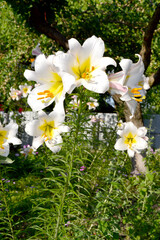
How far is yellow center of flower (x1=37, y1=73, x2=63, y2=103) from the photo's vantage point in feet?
3.14

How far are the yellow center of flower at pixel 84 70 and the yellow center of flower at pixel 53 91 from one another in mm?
104

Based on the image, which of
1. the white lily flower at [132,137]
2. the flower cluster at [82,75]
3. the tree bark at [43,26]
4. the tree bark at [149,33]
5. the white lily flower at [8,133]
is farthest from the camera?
the tree bark at [43,26]

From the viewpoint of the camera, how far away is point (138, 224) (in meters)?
2.24

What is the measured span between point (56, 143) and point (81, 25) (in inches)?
189

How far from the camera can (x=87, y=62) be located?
96cm

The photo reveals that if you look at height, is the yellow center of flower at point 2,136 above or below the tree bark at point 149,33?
below

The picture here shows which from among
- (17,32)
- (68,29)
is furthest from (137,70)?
(17,32)

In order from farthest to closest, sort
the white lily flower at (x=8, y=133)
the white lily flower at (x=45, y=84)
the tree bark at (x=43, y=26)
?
the tree bark at (x=43, y=26) → the white lily flower at (x=8, y=133) → the white lily flower at (x=45, y=84)

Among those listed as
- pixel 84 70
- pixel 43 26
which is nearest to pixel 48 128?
pixel 84 70

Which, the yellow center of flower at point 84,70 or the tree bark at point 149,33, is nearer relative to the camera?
the yellow center of flower at point 84,70

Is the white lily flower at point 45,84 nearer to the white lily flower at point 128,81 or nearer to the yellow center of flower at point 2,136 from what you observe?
the white lily flower at point 128,81

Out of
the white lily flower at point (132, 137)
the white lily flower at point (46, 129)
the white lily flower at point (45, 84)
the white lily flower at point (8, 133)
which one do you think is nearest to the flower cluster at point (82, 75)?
the white lily flower at point (45, 84)

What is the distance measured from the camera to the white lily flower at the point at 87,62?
0.86 meters

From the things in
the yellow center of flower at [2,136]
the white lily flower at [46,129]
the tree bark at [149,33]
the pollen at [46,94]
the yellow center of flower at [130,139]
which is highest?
the tree bark at [149,33]
